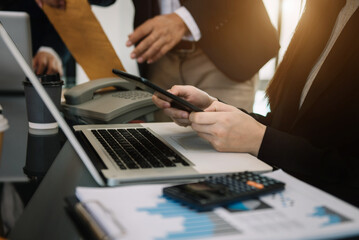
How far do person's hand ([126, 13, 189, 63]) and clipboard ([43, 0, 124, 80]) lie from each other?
10cm


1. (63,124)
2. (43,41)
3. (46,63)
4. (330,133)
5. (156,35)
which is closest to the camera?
(63,124)

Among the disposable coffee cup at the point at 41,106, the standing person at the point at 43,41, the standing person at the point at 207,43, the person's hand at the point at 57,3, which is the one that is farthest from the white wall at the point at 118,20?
the disposable coffee cup at the point at 41,106

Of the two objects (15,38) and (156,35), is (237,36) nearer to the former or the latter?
(156,35)

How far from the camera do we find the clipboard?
Answer: 5.19ft

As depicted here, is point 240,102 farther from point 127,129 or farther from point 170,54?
point 127,129

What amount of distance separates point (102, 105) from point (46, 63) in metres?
0.89

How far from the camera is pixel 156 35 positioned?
5.37ft

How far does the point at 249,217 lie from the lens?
1.69 feet

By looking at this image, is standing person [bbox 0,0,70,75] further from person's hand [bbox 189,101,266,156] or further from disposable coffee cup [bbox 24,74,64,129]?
person's hand [bbox 189,101,266,156]

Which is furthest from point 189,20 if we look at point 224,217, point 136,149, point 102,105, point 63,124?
point 224,217

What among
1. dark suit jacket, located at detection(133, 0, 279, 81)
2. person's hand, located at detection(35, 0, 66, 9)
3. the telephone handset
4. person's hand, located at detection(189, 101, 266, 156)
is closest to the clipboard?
person's hand, located at detection(35, 0, 66, 9)

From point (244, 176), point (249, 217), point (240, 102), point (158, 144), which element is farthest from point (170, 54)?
point (249, 217)

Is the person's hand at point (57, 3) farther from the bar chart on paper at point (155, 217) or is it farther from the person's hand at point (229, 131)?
the bar chart on paper at point (155, 217)

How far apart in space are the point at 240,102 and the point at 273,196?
1471 millimetres
